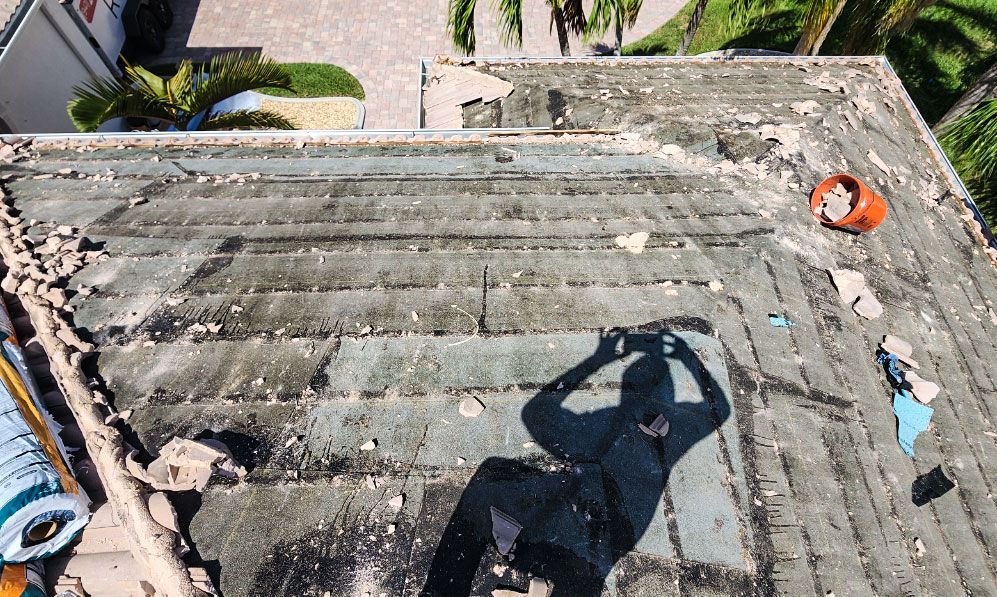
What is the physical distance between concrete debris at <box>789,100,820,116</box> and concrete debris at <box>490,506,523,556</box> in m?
5.24

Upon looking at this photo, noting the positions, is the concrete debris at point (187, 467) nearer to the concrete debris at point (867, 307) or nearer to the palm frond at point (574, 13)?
the concrete debris at point (867, 307)

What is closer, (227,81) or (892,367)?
(892,367)

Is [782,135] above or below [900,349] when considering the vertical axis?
above

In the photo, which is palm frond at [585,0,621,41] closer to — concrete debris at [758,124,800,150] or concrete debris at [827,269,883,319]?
concrete debris at [758,124,800,150]

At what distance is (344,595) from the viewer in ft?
6.79

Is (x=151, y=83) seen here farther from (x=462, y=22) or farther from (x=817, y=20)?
(x=817, y=20)

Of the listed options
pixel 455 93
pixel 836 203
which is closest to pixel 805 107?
pixel 836 203

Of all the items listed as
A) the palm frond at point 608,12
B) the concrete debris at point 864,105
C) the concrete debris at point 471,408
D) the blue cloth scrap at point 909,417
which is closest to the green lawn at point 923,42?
the palm frond at point 608,12

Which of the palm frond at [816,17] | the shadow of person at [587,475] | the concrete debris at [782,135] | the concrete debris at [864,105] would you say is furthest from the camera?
the palm frond at [816,17]

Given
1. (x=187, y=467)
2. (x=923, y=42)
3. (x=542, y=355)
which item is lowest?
(x=923, y=42)

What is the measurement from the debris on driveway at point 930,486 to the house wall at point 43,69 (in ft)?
38.2

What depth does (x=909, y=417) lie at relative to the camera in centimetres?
303

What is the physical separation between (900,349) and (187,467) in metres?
4.31

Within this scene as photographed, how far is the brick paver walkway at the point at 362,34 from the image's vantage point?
1262 cm
